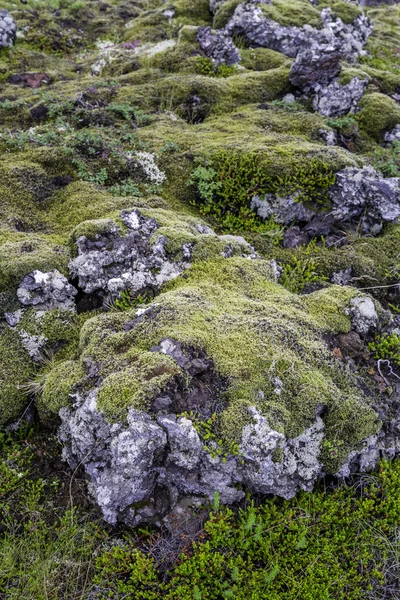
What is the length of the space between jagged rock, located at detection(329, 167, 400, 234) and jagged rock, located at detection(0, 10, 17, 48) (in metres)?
11.2

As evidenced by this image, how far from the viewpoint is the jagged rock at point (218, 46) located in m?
11.8

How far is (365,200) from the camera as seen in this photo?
24.0 feet

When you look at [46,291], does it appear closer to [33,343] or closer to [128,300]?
[33,343]

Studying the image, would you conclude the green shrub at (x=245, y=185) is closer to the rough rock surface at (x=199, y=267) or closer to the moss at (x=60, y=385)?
the rough rock surface at (x=199, y=267)

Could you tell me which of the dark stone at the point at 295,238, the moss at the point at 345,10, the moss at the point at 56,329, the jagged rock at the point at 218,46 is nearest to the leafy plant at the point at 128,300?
the moss at the point at 56,329

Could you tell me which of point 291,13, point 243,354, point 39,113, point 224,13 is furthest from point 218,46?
point 243,354

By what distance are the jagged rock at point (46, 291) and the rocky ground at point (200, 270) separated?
0.02 m

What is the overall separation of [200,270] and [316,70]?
7433 millimetres

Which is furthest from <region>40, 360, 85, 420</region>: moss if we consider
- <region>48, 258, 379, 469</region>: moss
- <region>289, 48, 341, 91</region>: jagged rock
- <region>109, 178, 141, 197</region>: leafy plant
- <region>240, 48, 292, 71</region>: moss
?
<region>240, 48, 292, 71</region>: moss

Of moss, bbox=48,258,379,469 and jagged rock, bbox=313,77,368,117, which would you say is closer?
moss, bbox=48,258,379,469

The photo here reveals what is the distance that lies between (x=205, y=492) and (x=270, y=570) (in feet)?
2.72

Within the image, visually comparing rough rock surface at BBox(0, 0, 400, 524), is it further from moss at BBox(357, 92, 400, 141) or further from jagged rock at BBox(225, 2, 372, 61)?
jagged rock at BBox(225, 2, 372, 61)

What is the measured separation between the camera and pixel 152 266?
5.71 metres

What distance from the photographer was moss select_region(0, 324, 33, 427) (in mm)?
4680
